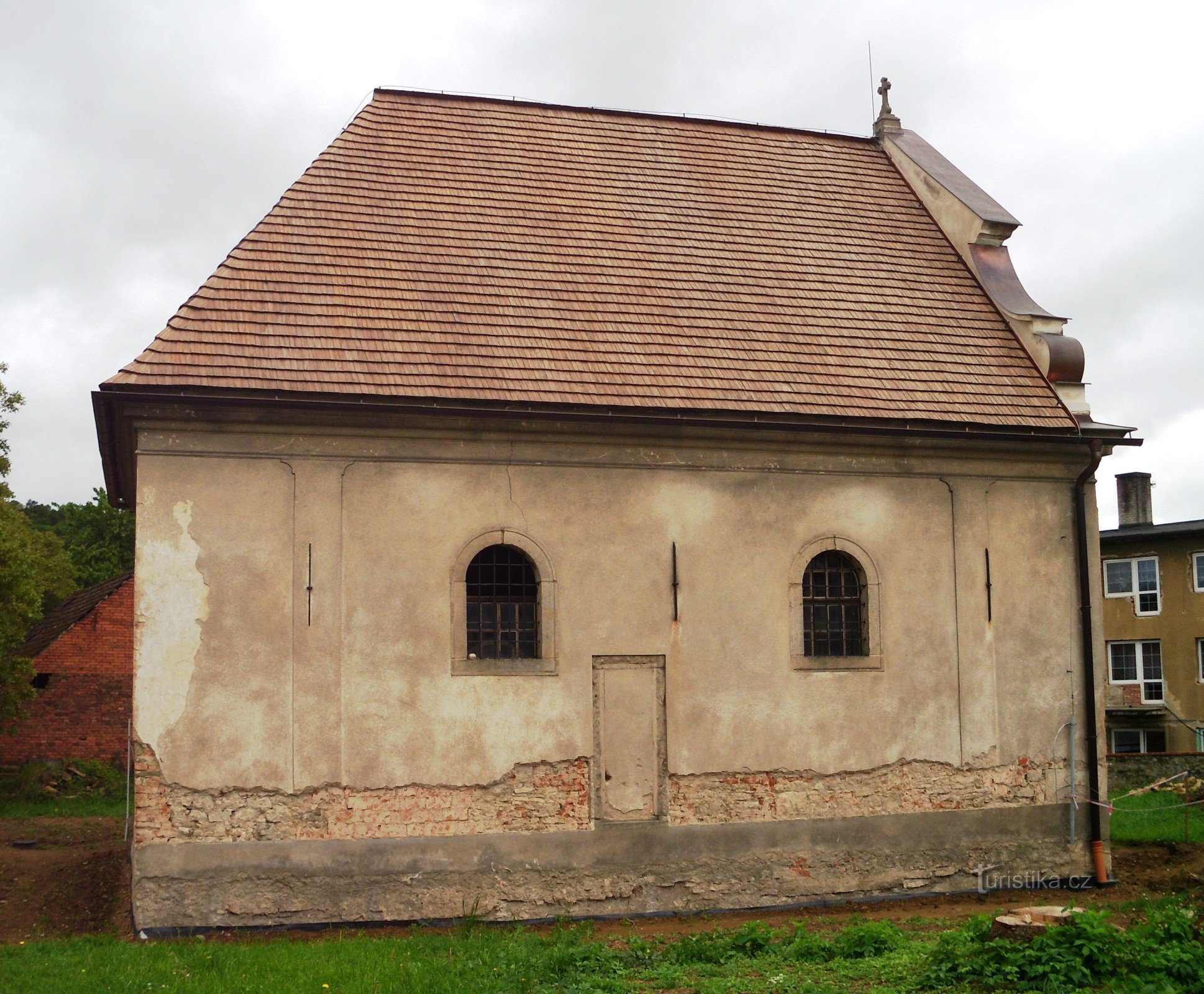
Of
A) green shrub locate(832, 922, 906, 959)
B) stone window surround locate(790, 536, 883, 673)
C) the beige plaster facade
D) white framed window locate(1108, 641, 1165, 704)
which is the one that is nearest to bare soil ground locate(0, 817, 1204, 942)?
the beige plaster facade

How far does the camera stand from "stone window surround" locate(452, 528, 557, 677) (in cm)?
1219

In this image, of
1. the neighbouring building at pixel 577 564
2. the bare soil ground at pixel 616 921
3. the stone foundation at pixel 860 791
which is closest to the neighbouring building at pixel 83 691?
the bare soil ground at pixel 616 921

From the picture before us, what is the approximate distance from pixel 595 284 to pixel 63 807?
44.6ft

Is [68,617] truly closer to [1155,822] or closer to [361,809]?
[361,809]

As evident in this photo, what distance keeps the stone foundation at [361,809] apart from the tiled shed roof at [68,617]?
44.5 feet

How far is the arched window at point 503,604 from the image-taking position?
40.8 ft

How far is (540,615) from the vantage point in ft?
41.1

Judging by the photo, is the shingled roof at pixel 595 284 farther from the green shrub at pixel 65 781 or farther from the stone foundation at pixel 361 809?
the green shrub at pixel 65 781

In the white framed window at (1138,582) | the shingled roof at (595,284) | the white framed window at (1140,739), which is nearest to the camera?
the shingled roof at (595,284)

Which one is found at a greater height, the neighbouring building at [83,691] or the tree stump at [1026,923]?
the neighbouring building at [83,691]

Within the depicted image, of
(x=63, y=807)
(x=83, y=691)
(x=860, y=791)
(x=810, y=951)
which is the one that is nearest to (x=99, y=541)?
(x=83, y=691)

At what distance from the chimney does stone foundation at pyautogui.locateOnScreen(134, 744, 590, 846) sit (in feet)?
85.6

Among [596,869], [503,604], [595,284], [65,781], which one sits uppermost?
[595,284]

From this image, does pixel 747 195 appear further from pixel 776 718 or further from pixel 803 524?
pixel 776 718
